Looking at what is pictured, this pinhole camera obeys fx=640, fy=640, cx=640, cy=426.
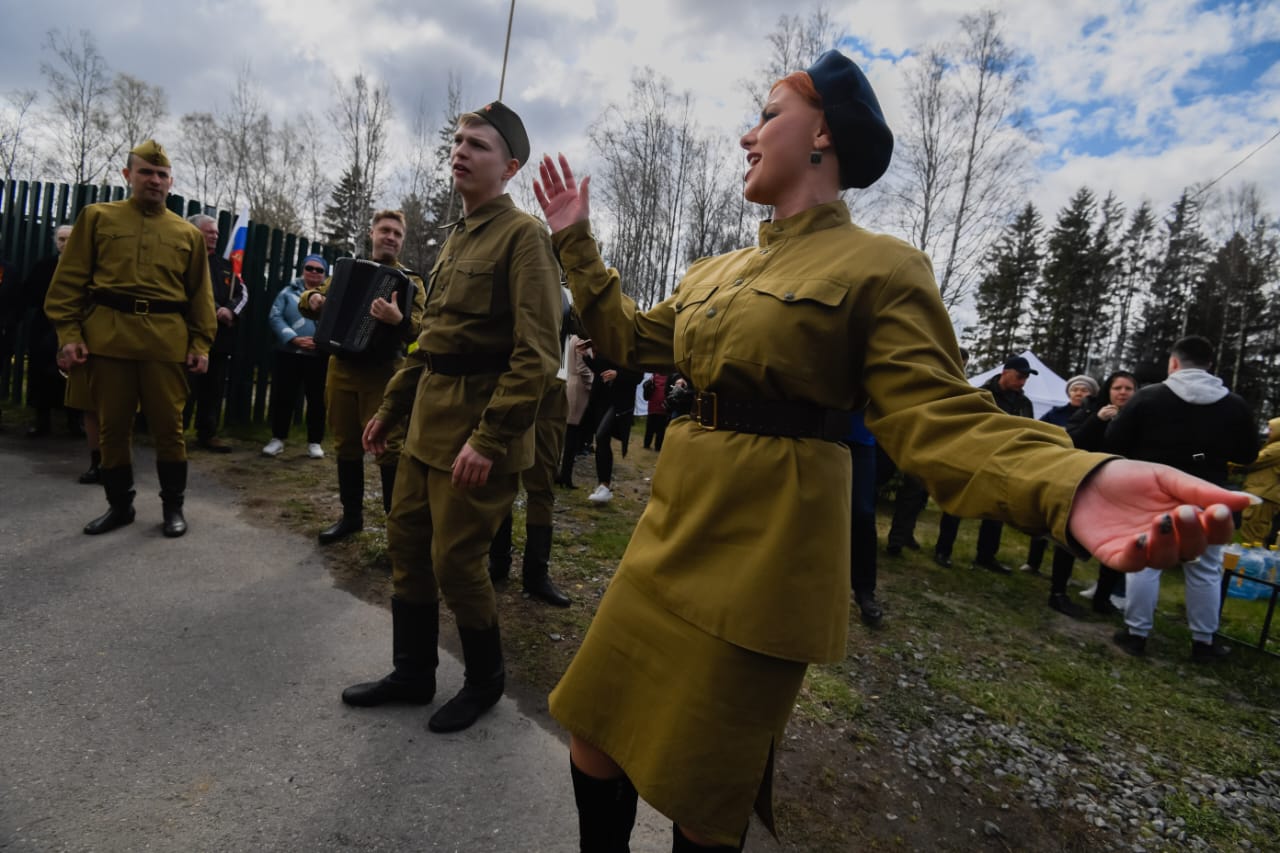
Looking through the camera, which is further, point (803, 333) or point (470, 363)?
point (470, 363)

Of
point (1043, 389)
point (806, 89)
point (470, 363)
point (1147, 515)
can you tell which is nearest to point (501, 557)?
point (470, 363)

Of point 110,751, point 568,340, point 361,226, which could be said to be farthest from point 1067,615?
point 361,226

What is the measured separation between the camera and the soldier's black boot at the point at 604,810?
1612mm

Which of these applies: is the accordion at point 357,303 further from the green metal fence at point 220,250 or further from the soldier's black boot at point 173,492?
the green metal fence at point 220,250

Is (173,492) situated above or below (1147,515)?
below

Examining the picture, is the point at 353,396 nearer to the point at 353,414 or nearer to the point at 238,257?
the point at 353,414

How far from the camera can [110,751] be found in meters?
2.22

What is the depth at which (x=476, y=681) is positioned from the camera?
106 inches

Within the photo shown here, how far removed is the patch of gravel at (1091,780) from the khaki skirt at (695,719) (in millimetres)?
1817

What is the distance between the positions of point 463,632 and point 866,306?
6.85 feet

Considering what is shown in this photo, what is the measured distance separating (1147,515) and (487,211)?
8.33ft

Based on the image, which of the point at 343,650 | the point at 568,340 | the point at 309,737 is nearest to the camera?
the point at 309,737

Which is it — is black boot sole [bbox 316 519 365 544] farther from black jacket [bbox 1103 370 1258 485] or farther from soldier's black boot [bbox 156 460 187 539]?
black jacket [bbox 1103 370 1258 485]

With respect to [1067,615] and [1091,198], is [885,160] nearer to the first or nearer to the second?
[1067,615]
